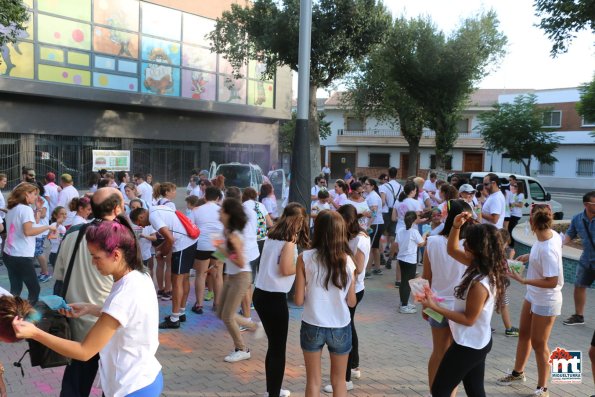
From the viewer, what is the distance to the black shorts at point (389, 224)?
10742mm

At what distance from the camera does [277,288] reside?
4.29 m

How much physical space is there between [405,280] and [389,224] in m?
3.67

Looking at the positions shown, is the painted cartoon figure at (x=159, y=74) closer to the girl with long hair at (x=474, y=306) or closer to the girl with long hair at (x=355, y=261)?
the girl with long hair at (x=355, y=261)

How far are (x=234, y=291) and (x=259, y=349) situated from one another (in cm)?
99

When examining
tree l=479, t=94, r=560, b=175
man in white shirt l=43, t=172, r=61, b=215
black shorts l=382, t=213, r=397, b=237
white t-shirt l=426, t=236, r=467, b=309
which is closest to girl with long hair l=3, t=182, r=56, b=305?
man in white shirt l=43, t=172, r=61, b=215

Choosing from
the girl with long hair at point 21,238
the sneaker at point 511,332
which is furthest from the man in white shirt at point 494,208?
the girl with long hair at point 21,238

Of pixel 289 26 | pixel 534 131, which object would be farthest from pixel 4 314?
pixel 534 131

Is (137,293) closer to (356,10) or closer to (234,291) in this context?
(234,291)

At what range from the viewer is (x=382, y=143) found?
1973 inches

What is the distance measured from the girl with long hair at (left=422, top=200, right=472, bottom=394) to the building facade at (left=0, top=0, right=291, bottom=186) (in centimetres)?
1886

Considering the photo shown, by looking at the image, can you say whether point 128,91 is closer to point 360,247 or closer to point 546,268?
point 360,247

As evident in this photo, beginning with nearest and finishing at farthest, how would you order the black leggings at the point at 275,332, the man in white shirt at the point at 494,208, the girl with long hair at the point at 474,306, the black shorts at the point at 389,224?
1. the girl with long hair at the point at 474,306
2. the black leggings at the point at 275,332
3. the man in white shirt at the point at 494,208
4. the black shorts at the point at 389,224

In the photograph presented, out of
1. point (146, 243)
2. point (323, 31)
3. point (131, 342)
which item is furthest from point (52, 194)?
point (323, 31)

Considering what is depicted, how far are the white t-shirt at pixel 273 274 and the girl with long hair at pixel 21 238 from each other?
9.85 ft
